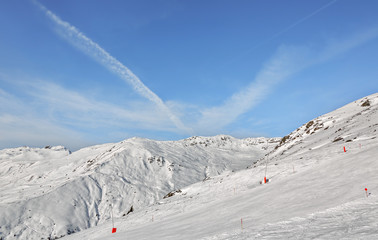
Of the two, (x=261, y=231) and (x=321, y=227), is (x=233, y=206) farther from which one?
(x=321, y=227)

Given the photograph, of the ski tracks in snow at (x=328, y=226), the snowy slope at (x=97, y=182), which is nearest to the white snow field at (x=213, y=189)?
the ski tracks in snow at (x=328, y=226)

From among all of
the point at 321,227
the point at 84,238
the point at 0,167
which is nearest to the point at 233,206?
the point at 321,227

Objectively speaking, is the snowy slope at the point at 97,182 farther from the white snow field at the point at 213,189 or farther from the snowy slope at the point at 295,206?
the snowy slope at the point at 295,206

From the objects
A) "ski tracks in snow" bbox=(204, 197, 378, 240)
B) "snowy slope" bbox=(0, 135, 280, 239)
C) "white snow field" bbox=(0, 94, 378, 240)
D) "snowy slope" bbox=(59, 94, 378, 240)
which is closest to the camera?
"ski tracks in snow" bbox=(204, 197, 378, 240)

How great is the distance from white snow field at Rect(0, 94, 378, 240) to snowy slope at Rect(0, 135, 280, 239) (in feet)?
0.91

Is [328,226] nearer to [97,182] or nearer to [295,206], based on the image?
[295,206]

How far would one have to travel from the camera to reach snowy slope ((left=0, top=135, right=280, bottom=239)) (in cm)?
5259

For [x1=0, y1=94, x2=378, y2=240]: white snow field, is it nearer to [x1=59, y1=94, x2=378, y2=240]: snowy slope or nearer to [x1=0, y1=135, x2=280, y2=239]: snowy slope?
[x1=59, y1=94, x2=378, y2=240]: snowy slope

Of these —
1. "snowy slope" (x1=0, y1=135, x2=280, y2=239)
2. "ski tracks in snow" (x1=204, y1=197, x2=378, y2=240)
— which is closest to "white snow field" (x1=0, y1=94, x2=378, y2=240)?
"ski tracks in snow" (x1=204, y1=197, x2=378, y2=240)

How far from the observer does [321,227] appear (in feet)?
35.9

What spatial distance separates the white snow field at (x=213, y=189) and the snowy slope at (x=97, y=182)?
276 millimetres

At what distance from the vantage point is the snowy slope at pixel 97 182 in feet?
173

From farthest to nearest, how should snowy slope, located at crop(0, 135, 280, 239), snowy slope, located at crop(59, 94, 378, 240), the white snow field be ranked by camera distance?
snowy slope, located at crop(0, 135, 280, 239) < the white snow field < snowy slope, located at crop(59, 94, 378, 240)

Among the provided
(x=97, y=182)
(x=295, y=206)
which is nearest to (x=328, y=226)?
(x=295, y=206)
